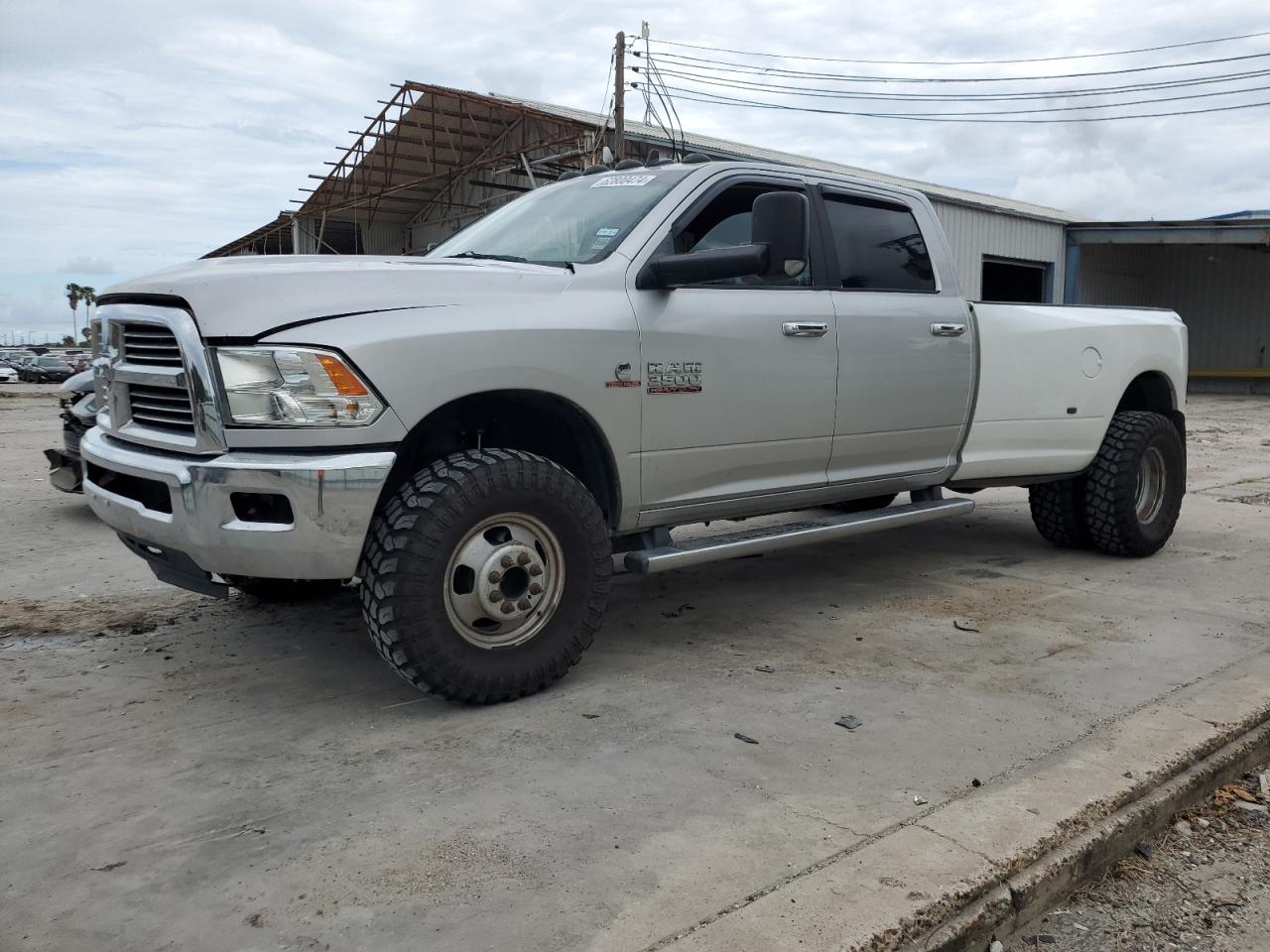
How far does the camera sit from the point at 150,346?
139 inches

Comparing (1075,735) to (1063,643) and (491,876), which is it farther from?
(491,876)

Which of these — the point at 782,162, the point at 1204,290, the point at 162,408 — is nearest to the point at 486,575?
the point at 162,408

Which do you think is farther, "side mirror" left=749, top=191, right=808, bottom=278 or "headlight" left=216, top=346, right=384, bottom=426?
"side mirror" left=749, top=191, right=808, bottom=278

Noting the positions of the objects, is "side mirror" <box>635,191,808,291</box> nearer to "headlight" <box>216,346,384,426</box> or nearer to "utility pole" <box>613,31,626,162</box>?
"headlight" <box>216,346,384,426</box>

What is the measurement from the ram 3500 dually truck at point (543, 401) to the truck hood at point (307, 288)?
0.04 feet

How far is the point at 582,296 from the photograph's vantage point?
383cm

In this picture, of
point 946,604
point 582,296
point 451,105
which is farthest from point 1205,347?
point 582,296

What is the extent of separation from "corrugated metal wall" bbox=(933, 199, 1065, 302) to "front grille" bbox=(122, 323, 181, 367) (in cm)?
2112

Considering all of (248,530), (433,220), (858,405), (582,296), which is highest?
(433,220)

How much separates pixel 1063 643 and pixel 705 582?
6.00ft

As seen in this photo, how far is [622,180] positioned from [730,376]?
1.04m

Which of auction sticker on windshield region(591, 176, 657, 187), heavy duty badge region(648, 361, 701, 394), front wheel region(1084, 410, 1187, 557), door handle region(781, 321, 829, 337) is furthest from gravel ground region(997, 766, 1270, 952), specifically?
front wheel region(1084, 410, 1187, 557)

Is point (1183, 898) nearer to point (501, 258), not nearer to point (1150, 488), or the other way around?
point (501, 258)

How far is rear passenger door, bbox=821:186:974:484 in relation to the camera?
15.6ft
